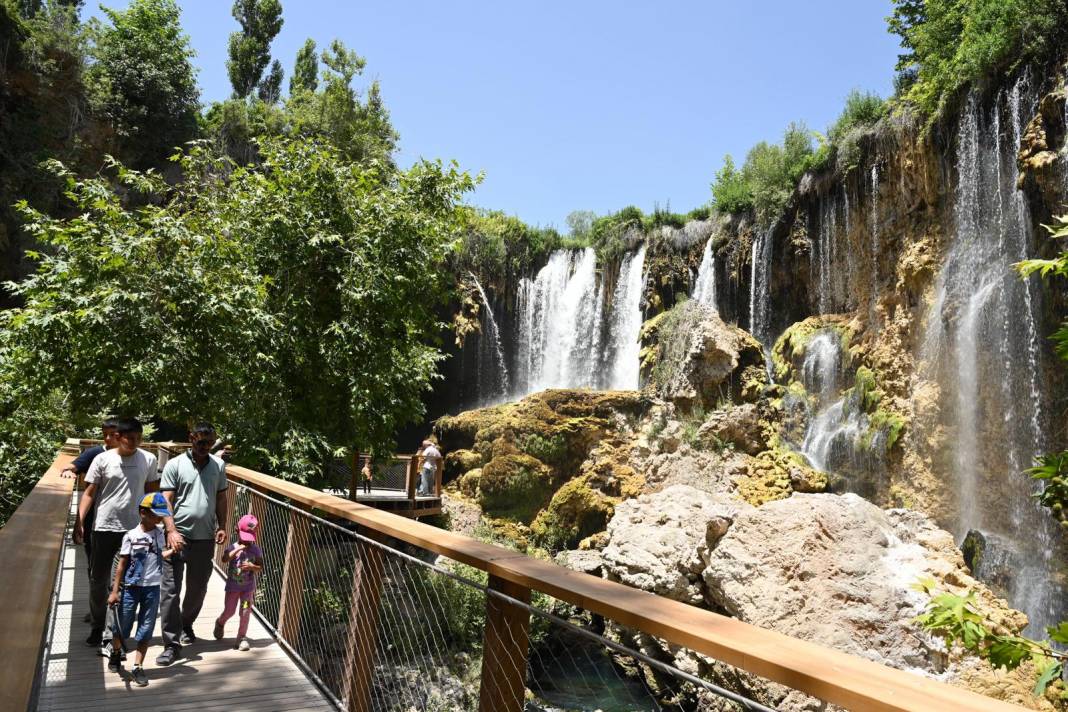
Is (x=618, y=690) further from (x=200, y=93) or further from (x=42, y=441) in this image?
(x=200, y=93)

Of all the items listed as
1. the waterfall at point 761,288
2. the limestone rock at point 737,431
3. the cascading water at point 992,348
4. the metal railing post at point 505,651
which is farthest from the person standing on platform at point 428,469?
the metal railing post at point 505,651

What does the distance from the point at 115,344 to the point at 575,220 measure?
26799 millimetres

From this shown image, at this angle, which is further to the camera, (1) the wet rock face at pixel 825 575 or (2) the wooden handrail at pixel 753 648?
(1) the wet rock face at pixel 825 575

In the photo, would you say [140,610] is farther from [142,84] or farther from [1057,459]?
[142,84]

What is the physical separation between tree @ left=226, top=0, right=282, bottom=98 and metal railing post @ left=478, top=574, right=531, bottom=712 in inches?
2069

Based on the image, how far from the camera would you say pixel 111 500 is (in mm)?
4934

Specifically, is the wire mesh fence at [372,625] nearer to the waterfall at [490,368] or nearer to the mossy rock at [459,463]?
the mossy rock at [459,463]

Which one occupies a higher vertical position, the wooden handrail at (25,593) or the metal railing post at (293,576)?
the wooden handrail at (25,593)

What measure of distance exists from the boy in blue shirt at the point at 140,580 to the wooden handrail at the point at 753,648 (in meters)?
2.71

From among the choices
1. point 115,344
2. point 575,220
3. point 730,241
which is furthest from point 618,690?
point 575,220

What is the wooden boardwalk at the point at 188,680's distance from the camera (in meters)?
3.83

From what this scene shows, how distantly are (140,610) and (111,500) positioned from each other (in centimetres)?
96

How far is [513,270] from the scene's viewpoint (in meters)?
30.4

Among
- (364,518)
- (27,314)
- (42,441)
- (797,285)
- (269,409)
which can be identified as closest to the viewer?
(364,518)
